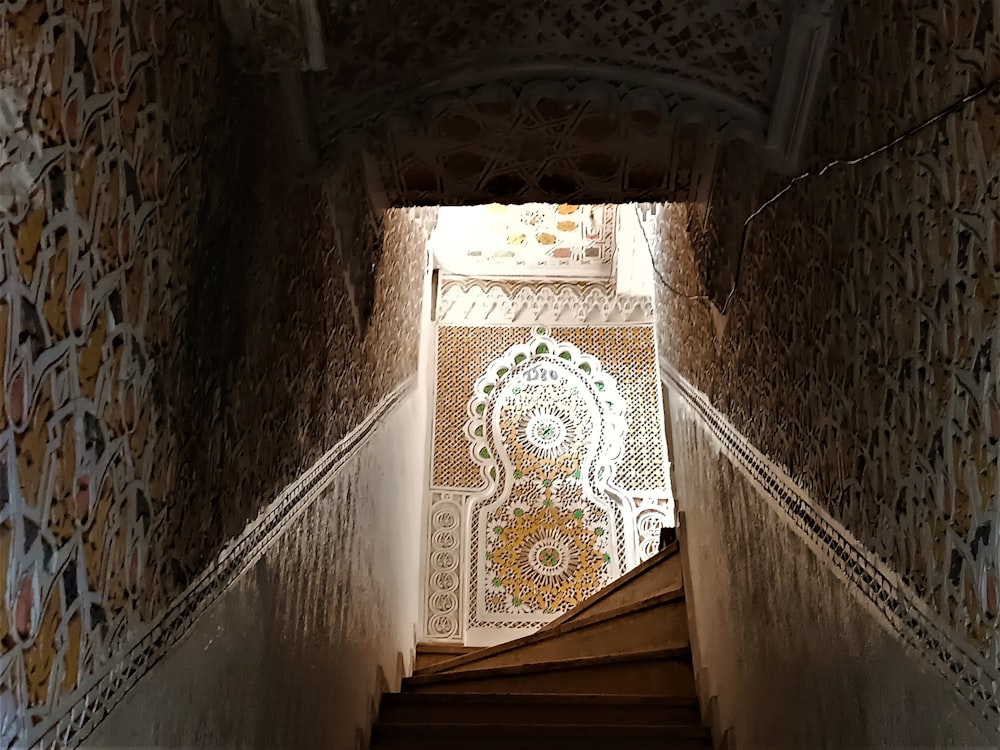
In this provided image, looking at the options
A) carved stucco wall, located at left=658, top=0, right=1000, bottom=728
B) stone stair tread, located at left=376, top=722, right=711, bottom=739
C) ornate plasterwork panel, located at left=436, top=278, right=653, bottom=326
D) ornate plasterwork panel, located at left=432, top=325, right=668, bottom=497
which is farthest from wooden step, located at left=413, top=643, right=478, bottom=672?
carved stucco wall, located at left=658, top=0, right=1000, bottom=728

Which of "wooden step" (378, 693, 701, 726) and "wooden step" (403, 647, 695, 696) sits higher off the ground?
"wooden step" (403, 647, 695, 696)

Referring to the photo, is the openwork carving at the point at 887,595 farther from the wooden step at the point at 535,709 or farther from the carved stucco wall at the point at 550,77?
the wooden step at the point at 535,709

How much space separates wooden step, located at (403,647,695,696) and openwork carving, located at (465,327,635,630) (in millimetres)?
994

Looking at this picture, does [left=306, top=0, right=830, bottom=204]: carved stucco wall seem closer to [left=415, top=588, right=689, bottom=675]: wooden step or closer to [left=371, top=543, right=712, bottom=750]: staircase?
[left=371, top=543, right=712, bottom=750]: staircase

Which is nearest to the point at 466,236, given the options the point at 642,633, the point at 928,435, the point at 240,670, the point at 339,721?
the point at 642,633

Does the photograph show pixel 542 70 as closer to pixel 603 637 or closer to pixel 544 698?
pixel 544 698

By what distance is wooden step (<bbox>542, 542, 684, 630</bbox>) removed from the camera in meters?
3.62

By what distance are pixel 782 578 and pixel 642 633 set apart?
5.82 feet

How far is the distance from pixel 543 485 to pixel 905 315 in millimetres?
3810

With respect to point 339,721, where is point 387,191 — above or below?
above

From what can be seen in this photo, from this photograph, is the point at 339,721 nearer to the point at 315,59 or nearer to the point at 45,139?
the point at 315,59

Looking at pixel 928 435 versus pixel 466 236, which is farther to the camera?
pixel 466 236

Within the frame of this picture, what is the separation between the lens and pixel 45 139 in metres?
0.76

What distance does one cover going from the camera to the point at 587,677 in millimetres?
3361
